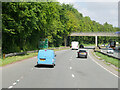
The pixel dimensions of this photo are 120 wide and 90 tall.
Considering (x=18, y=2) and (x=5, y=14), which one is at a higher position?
(x=18, y=2)

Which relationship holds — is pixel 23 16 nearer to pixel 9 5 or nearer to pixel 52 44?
pixel 9 5

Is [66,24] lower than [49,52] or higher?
higher

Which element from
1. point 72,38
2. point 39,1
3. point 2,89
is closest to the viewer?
point 2,89

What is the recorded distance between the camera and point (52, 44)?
91.7m

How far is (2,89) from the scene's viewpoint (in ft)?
34.7

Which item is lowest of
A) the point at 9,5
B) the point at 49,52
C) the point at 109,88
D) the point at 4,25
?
the point at 109,88

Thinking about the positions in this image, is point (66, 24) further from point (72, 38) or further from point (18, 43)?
point (18, 43)

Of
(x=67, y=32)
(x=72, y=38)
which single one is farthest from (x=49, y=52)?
(x=72, y=38)

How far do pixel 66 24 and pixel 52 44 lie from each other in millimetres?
15793

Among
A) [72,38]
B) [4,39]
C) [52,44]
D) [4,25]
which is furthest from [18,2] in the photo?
[72,38]

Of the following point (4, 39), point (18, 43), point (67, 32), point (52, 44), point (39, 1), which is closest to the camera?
point (4, 39)

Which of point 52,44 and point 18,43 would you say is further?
point 52,44

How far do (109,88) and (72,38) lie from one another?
4461 inches

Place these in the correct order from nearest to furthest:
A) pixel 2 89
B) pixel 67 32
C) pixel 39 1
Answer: pixel 2 89 → pixel 39 1 → pixel 67 32
